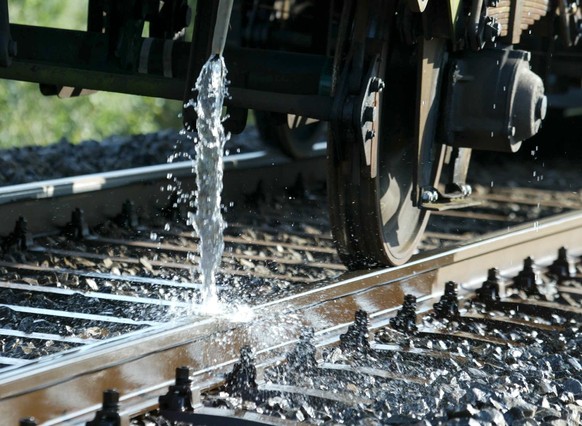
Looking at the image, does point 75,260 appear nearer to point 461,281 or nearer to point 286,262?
point 286,262

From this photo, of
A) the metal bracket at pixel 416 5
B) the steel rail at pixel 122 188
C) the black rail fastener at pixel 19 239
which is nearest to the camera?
the metal bracket at pixel 416 5

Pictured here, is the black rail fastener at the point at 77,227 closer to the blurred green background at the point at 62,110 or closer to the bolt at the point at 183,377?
the bolt at the point at 183,377

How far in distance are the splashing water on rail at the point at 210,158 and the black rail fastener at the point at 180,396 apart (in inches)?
38.2

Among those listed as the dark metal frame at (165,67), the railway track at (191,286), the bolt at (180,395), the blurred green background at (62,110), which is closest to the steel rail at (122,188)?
the railway track at (191,286)

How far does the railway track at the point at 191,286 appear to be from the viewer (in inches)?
126

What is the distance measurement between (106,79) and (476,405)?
2325mm

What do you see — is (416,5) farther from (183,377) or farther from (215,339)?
(183,377)

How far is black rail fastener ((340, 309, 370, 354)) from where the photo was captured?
12.5 ft

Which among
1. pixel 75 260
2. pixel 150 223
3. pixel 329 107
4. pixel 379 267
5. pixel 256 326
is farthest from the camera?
pixel 150 223

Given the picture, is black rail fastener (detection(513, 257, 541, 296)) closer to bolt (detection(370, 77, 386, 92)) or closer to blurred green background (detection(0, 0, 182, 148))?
bolt (detection(370, 77, 386, 92))

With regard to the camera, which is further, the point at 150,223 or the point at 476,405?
the point at 150,223

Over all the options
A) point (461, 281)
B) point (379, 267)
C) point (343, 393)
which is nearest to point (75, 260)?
point (379, 267)

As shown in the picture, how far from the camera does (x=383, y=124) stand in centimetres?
479

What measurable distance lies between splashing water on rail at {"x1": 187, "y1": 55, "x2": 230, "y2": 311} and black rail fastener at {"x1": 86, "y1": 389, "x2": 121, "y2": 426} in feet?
3.97
